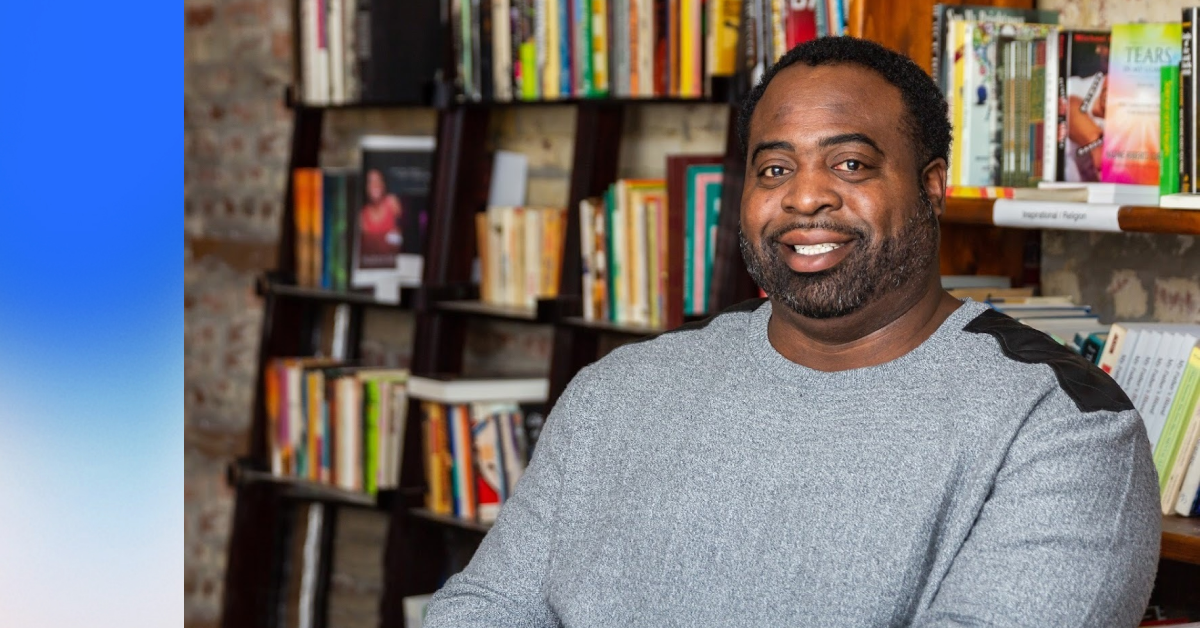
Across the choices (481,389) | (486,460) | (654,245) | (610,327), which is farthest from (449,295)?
(654,245)

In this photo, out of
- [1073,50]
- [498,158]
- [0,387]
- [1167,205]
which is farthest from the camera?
[498,158]

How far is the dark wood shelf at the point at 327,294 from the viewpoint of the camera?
2999 millimetres

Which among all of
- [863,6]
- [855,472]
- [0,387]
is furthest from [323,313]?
[0,387]

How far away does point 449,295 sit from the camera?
2.98 metres

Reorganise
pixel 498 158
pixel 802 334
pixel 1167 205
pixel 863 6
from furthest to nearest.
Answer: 1. pixel 498 158
2. pixel 863 6
3. pixel 1167 205
4. pixel 802 334

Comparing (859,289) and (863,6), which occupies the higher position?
(863,6)

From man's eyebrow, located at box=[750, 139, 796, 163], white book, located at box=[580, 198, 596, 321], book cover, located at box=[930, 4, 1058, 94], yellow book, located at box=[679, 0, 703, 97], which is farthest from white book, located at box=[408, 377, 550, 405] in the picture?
man's eyebrow, located at box=[750, 139, 796, 163]

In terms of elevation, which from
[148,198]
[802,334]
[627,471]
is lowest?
[627,471]

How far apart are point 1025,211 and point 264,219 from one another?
7.97ft

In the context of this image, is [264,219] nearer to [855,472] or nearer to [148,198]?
[855,472]

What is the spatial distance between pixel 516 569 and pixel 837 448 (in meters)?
0.40

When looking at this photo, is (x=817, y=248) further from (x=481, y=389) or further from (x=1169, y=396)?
(x=481, y=389)

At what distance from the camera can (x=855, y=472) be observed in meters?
1.35

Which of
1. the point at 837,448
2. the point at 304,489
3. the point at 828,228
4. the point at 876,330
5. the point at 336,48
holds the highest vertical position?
the point at 336,48
